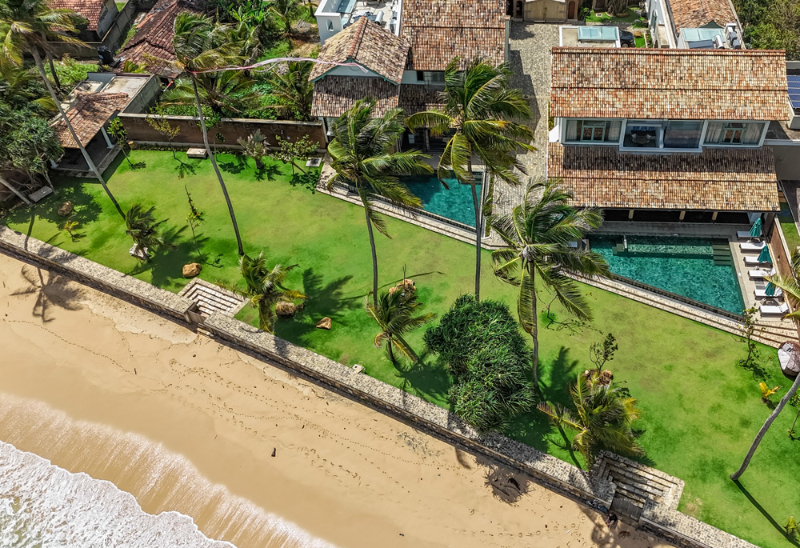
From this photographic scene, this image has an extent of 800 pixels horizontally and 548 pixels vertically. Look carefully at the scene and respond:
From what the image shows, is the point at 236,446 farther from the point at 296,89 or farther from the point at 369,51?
the point at 369,51

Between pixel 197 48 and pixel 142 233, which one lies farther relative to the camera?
pixel 142 233

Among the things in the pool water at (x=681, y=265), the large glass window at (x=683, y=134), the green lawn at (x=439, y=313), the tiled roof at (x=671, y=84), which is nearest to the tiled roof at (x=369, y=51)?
the green lawn at (x=439, y=313)

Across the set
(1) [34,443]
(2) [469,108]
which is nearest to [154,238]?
(1) [34,443]

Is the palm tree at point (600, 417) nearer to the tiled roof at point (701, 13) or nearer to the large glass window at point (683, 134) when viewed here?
the large glass window at point (683, 134)

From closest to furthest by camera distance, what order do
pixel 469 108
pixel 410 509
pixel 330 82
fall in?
pixel 469 108 < pixel 410 509 < pixel 330 82

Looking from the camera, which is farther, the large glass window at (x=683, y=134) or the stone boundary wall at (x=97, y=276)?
the stone boundary wall at (x=97, y=276)

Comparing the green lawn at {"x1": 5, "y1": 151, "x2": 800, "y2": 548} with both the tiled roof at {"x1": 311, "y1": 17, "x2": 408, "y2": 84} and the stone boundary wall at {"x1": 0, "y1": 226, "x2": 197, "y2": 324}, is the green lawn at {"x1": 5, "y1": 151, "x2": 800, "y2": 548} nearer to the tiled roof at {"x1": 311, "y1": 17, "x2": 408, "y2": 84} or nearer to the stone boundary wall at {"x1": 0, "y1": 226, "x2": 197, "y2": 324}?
the stone boundary wall at {"x1": 0, "y1": 226, "x2": 197, "y2": 324}

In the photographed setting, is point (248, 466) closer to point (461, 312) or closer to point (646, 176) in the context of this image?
point (461, 312)

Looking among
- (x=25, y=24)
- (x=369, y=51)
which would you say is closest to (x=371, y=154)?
(x=369, y=51)
